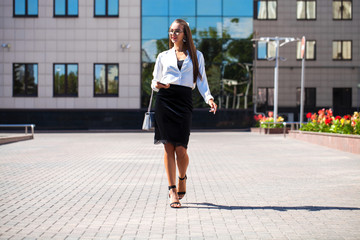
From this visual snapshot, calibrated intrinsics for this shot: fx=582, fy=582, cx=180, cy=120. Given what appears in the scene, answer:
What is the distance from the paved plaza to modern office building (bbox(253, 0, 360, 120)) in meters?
28.9

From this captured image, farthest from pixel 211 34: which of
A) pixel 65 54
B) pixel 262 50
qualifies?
pixel 65 54

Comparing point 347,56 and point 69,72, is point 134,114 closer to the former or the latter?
point 69,72

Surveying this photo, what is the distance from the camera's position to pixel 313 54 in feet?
132

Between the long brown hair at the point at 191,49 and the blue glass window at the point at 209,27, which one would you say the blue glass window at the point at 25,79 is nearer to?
the blue glass window at the point at 209,27

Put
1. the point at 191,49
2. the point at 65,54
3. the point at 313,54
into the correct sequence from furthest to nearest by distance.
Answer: the point at 313,54
the point at 65,54
the point at 191,49

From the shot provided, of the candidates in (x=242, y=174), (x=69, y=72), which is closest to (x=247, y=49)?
(x=69, y=72)

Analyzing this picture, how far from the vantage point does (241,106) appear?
35.7 metres

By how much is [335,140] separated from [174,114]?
36.8 feet

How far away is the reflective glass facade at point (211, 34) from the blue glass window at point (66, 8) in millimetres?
4076

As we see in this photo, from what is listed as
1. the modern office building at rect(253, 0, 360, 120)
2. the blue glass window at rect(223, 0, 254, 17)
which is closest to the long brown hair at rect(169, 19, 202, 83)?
the blue glass window at rect(223, 0, 254, 17)

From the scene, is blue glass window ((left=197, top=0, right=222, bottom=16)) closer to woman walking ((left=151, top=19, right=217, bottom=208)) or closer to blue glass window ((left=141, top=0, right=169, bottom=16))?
blue glass window ((left=141, top=0, right=169, bottom=16))

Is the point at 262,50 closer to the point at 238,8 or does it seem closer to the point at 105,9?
the point at 238,8

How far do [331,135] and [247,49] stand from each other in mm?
19463

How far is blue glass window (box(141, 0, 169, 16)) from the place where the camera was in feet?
115
